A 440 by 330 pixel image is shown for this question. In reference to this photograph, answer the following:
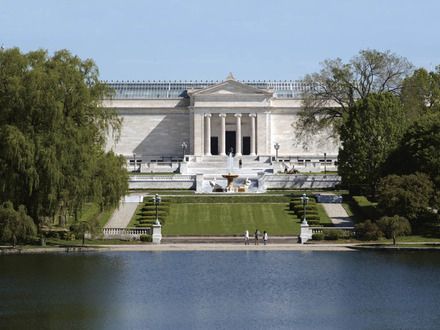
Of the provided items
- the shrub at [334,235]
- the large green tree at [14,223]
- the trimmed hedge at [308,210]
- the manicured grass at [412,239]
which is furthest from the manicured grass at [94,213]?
the manicured grass at [412,239]

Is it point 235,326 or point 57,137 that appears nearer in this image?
point 235,326

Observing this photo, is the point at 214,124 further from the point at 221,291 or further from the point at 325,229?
the point at 221,291

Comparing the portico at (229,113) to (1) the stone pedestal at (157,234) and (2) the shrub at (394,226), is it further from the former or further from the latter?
(2) the shrub at (394,226)

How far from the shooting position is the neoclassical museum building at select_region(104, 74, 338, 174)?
151750 mm

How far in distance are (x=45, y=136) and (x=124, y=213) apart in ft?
61.2

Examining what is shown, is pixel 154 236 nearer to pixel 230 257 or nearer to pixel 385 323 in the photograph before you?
pixel 230 257

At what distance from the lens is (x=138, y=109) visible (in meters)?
159

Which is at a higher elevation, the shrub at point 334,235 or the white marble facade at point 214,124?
the white marble facade at point 214,124

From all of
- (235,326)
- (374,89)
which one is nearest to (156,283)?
(235,326)

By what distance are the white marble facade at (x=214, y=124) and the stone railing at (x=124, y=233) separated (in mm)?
63652

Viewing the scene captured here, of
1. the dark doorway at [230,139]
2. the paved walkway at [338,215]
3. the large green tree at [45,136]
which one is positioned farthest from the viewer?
the dark doorway at [230,139]

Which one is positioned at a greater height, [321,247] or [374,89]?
[374,89]

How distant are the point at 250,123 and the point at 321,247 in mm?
75088

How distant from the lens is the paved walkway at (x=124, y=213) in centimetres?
9014
